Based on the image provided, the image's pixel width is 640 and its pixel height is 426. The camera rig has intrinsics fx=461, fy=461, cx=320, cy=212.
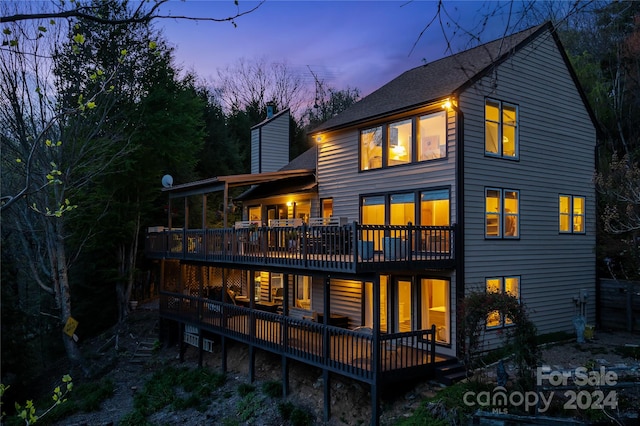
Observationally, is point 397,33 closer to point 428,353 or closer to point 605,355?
point 428,353

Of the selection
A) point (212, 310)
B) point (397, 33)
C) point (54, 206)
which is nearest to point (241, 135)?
point (54, 206)

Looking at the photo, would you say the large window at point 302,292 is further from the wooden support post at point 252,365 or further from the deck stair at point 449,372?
the deck stair at point 449,372

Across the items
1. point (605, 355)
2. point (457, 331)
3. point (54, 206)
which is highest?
point (54, 206)

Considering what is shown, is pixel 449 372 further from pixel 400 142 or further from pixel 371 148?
pixel 371 148

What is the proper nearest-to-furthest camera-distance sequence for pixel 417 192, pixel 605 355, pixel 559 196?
pixel 605 355, pixel 417 192, pixel 559 196

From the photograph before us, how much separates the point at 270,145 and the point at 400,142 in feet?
32.6

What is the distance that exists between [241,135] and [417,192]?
2935 cm

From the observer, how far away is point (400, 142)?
14.1m

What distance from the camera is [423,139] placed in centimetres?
1345

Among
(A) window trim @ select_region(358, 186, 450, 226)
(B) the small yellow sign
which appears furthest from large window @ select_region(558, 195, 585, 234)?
(B) the small yellow sign

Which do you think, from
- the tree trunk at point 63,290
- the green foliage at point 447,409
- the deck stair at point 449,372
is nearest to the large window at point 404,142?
the deck stair at point 449,372

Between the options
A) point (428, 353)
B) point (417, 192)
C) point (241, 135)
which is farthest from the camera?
point (241, 135)

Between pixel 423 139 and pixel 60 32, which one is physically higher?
pixel 60 32

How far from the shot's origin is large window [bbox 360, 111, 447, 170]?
1304 cm
